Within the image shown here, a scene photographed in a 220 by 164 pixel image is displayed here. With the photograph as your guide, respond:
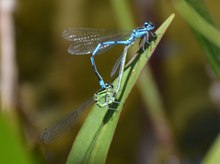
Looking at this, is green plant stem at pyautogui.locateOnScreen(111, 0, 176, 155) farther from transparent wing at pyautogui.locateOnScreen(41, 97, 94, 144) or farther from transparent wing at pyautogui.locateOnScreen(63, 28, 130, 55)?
transparent wing at pyautogui.locateOnScreen(41, 97, 94, 144)

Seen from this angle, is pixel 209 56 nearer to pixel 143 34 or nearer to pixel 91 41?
pixel 143 34

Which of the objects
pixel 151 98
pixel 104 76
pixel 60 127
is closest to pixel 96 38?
pixel 60 127

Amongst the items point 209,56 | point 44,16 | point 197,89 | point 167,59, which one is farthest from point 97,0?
point 209,56

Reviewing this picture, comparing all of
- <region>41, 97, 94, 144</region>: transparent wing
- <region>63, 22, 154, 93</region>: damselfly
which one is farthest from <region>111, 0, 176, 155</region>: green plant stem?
<region>41, 97, 94, 144</region>: transparent wing

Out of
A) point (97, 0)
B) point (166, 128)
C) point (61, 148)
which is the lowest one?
point (166, 128)

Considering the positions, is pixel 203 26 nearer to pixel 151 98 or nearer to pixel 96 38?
pixel 96 38

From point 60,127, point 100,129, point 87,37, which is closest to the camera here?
point 100,129
